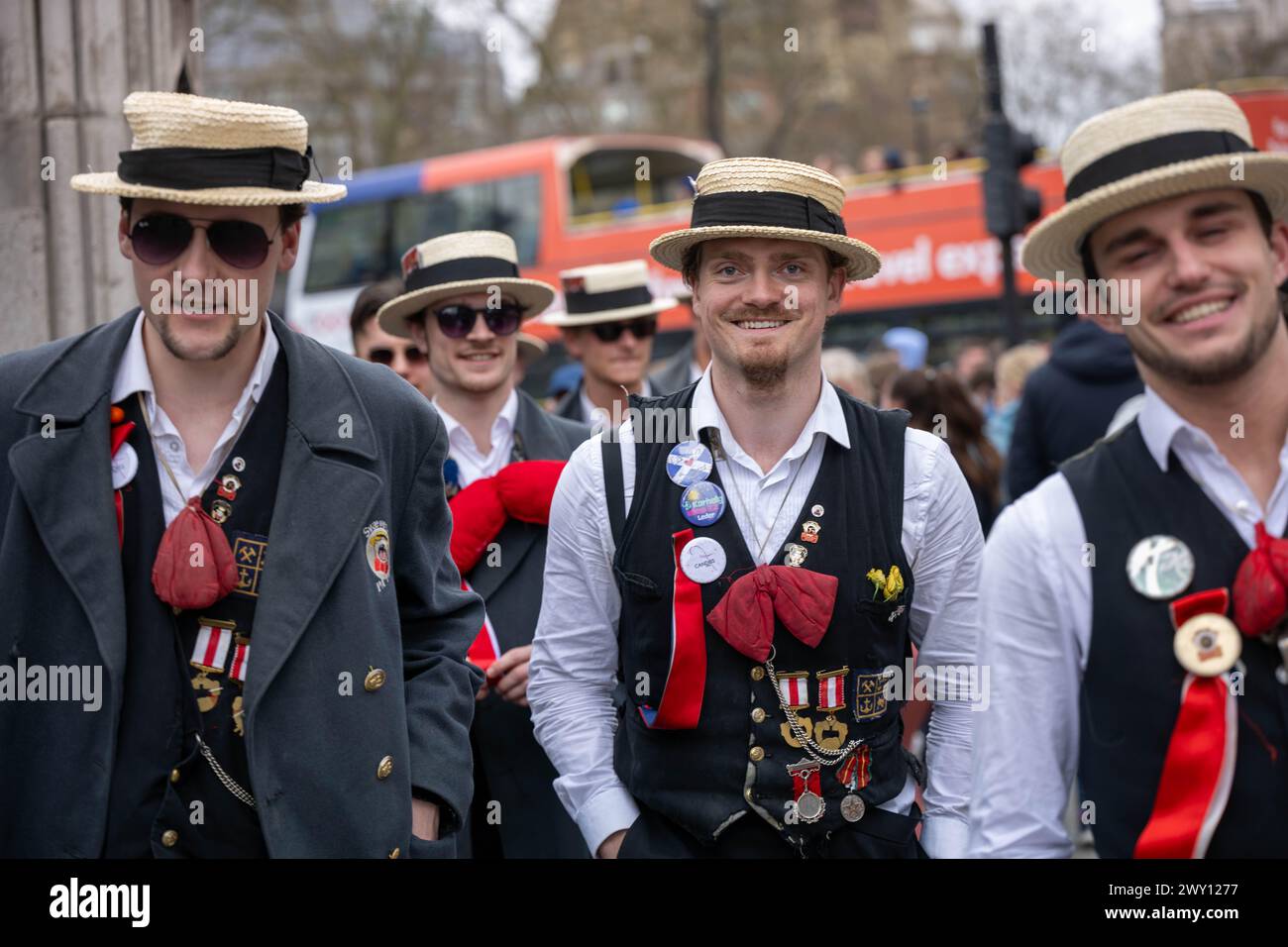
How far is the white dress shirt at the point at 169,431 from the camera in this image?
317cm

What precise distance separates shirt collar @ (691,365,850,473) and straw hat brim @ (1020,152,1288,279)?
2.67 ft

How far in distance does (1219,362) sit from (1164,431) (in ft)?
0.49

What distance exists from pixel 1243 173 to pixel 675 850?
1816 mm

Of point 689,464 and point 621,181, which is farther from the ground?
point 621,181

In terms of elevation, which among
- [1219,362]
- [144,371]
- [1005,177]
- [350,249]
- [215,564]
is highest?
[350,249]

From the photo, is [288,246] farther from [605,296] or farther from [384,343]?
[605,296]

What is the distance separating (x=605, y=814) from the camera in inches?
137

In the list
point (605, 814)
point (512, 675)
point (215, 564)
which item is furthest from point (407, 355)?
point (215, 564)

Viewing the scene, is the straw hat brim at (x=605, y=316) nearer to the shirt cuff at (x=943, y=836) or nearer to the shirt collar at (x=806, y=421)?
the shirt collar at (x=806, y=421)

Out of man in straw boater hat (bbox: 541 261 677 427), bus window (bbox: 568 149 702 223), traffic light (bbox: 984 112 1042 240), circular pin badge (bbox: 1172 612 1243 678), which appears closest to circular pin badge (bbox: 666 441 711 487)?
circular pin badge (bbox: 1172 612 1243 678)

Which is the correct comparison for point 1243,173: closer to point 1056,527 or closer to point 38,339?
point 1056,527

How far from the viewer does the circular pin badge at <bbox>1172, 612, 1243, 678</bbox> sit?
2.46 m
